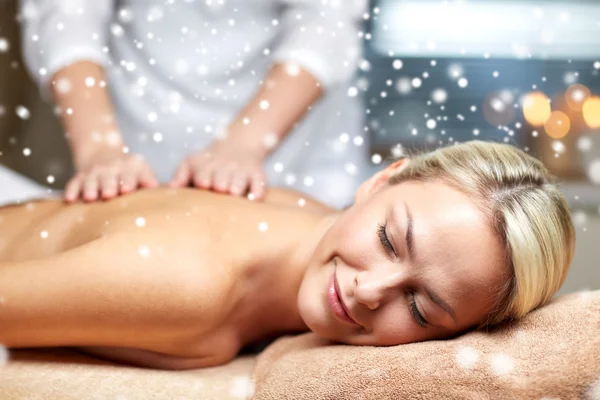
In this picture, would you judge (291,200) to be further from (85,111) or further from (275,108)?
(85,111)

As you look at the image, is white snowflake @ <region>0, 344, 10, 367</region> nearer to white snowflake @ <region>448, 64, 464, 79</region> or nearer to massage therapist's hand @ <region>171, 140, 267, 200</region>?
massage therapist's hand @ <region>171, 140, 267, 200</region>

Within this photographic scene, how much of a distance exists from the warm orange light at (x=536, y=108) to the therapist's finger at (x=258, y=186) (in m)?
0.83

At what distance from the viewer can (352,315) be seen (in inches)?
34.9

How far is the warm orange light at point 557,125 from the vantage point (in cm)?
168

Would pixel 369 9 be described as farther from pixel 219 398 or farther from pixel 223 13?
pixel 219 398

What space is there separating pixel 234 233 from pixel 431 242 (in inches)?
12.6

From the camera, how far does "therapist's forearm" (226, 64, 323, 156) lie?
1.28 m

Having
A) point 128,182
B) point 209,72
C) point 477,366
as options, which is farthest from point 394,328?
point 209,72

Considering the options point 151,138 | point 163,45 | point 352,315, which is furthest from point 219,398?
point 163,45

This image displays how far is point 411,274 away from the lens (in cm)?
86

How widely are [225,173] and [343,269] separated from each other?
1.10 feet

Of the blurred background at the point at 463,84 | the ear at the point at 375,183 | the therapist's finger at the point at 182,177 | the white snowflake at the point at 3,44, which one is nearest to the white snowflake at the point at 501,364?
the ear at the point at 375,183

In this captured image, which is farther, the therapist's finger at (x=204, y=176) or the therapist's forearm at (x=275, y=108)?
the therapist's forearm at (x=275, y=108)

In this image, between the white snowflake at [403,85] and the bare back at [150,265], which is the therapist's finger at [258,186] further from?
the white snowflake at [403,85]
